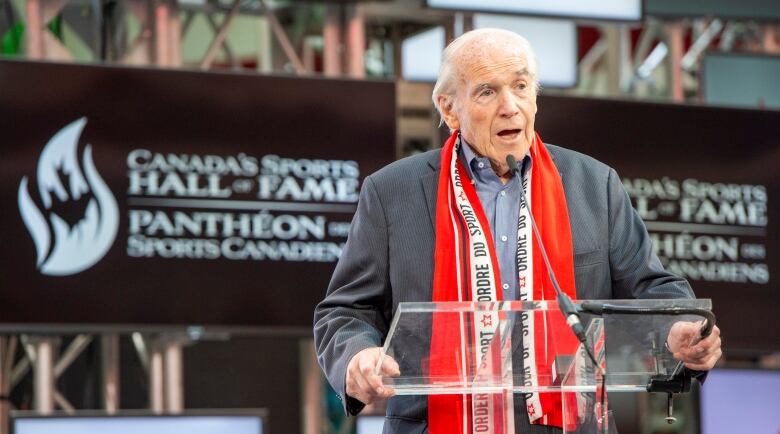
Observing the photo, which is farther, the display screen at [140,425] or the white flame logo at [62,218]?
the white flame logo at [62,218]

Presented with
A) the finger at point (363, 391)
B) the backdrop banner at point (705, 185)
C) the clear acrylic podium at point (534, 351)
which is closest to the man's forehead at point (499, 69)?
the clear acrylic podium at point (534, 351)

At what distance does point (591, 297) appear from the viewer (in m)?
2.73

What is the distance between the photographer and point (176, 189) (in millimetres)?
5965

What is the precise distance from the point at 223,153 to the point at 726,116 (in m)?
2.45

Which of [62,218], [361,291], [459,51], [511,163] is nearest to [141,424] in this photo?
[62,218]

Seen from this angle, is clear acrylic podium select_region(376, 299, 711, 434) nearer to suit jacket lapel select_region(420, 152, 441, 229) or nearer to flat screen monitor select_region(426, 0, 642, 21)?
suit jacket lapel select_region(420, 152, 441, 229)

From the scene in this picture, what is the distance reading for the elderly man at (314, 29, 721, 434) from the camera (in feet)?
8.83

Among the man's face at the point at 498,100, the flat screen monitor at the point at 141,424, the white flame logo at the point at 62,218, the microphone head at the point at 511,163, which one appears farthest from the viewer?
the white flame logo at the point at 62,218

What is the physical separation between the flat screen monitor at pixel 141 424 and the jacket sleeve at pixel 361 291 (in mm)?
3006

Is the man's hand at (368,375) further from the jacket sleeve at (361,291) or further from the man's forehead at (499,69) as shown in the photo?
the man's forehead at (499,69)

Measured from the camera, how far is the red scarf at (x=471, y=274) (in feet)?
8.00

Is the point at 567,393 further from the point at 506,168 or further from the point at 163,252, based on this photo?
Result: the point at 163,252

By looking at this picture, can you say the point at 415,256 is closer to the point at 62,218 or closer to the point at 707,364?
the point at 707,364

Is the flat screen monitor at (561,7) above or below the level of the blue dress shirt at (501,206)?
above
